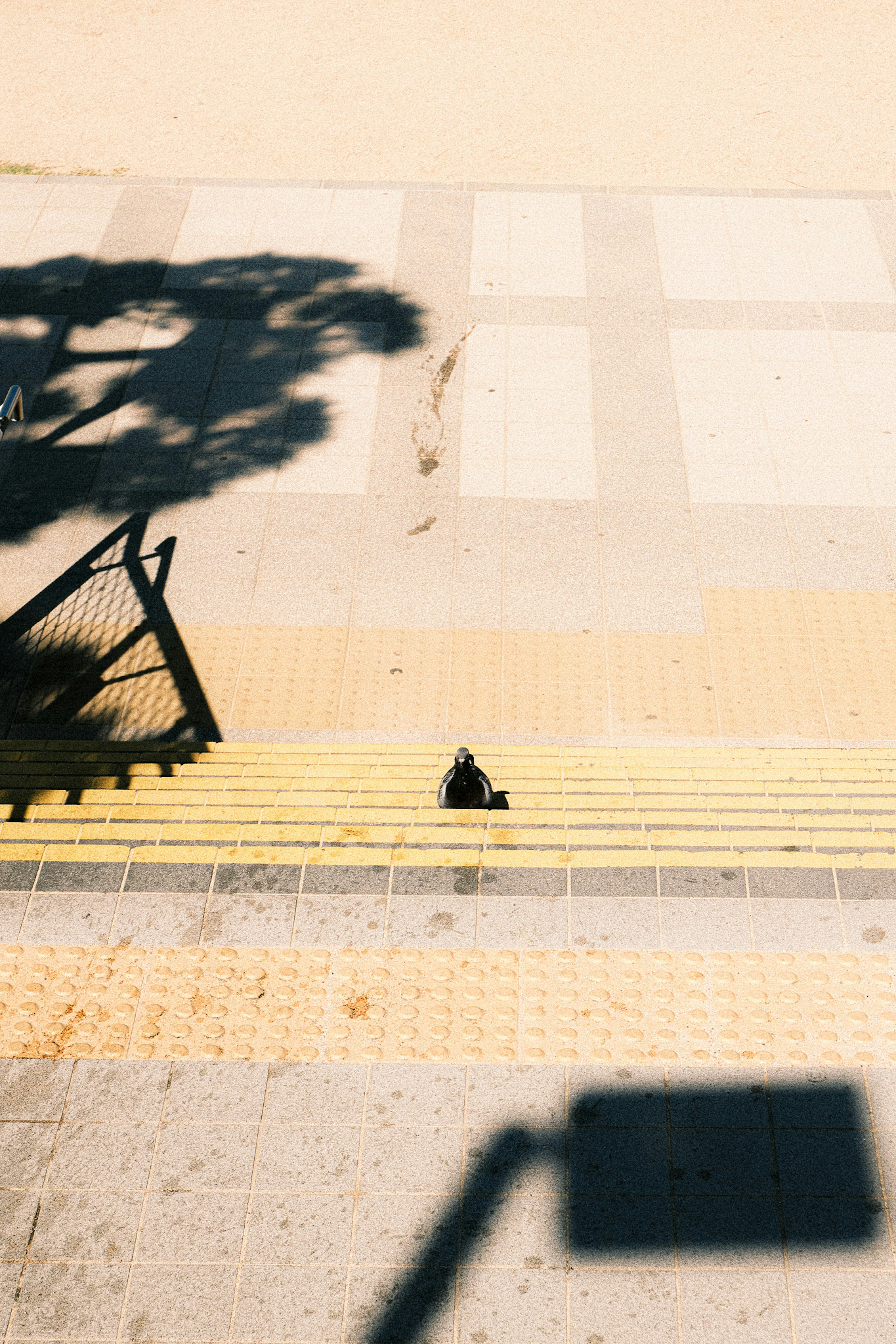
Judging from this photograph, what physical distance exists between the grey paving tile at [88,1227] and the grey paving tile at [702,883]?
107 inches

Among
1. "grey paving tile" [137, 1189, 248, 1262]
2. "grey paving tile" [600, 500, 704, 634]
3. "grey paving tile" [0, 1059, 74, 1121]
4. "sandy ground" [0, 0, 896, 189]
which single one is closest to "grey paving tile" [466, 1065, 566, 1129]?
"grey paving tile" [137, 1189, 248, 1262]

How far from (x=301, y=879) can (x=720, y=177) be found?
443 inches

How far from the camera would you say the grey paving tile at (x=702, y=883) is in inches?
185

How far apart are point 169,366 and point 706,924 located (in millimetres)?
8161

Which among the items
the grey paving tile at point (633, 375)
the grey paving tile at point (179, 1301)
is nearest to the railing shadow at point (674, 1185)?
the grey paving tile at point (179, 1301)

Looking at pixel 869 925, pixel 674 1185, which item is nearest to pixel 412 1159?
pixel 674 1185

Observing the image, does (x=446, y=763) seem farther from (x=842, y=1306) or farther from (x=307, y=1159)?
(x=842, y=1306)

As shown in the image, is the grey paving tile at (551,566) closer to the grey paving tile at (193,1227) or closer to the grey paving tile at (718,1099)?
the grey paving tile at (718,1099)

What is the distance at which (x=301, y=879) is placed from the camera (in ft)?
15.8

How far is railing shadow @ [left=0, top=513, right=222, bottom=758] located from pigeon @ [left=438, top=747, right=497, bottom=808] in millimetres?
2728

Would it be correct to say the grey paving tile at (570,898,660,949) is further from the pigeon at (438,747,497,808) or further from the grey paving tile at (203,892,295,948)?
the grey paving tile at (203,892,295,948)

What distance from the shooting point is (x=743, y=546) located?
8516 millimetres

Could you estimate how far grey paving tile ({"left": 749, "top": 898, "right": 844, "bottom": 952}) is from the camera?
4516 millimetres

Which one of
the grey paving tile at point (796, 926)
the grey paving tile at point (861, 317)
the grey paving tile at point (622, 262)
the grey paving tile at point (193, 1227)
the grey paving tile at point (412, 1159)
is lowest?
the grey paving tile at point (193, 1227)
